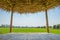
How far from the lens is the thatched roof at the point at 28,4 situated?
7.24 metres

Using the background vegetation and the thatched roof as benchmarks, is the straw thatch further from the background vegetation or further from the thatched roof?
the background vegetation

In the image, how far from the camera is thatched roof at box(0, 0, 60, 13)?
724cm

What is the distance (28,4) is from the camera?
7.80 metres

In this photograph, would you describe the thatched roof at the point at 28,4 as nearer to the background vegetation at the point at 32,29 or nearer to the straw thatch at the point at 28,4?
the straw thatch at the point at 28,4

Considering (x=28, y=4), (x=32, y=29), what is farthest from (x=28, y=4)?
(x=32, y=29)

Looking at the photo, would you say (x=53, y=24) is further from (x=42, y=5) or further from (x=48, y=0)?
(x=48, y=0)

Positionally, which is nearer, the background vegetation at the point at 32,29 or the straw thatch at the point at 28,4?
the straw thatch at the point at 28,4

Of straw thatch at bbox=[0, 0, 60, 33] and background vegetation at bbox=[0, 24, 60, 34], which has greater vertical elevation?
straw thatch at bbox=[0, 0, 60, 33]

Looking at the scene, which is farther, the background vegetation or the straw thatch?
the background vegetation

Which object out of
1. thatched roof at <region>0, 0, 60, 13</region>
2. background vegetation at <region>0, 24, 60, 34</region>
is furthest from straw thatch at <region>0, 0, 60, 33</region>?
background vegetation at <region>0, 24, 60, 34</region>

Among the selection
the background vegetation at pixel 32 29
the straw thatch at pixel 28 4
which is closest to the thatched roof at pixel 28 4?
the straw thatch at pixel 28 4

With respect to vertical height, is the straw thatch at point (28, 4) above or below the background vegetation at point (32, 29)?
above

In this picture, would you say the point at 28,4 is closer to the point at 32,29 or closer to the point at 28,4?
the point at 28,4

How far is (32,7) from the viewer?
838cm
